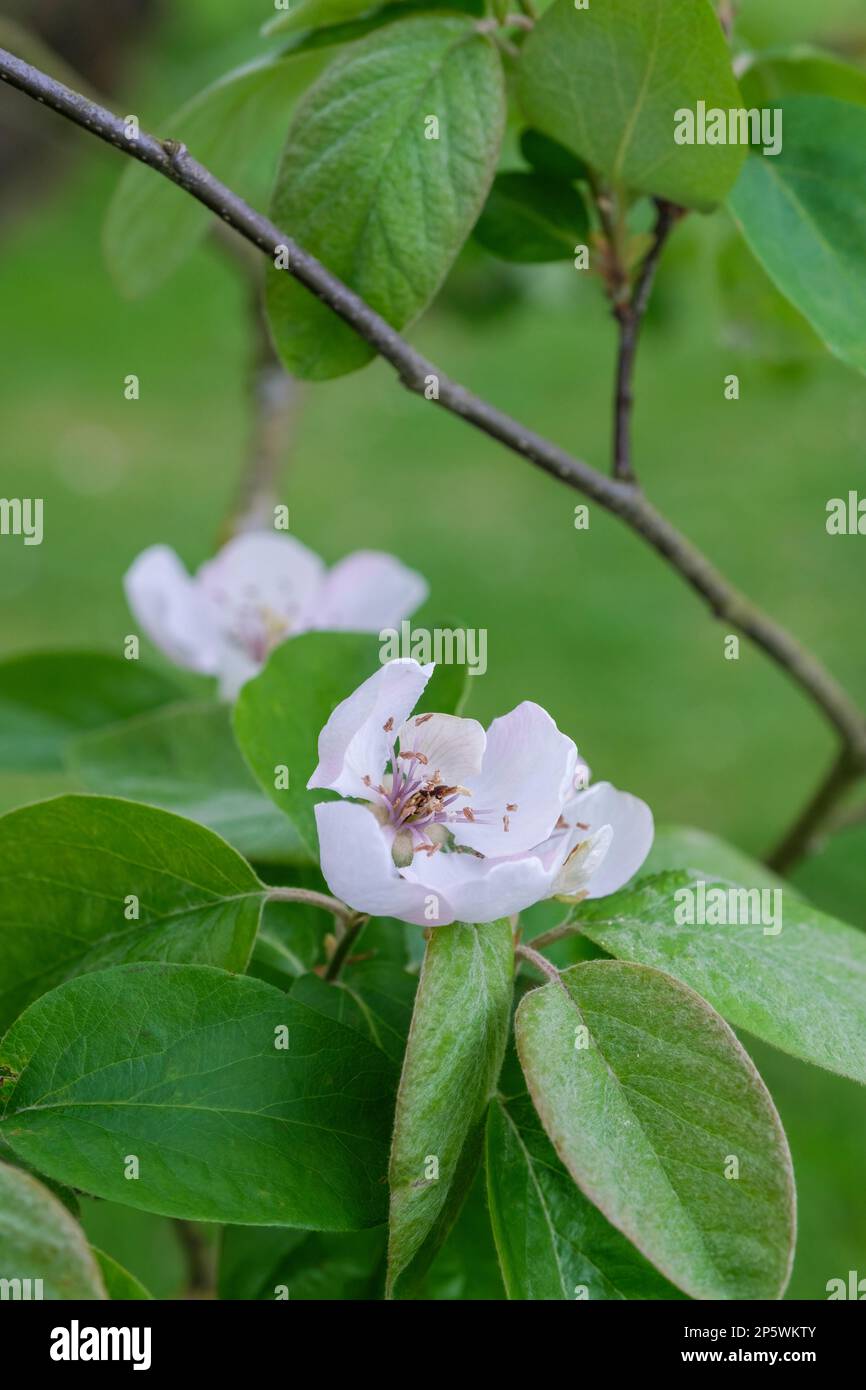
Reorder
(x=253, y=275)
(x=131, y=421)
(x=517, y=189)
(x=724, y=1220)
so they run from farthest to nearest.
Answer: (x=131, y=421) < (x=253, y=275) < (x=517, y=189) < (x=724, y=1220)

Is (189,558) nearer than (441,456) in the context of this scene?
Yes

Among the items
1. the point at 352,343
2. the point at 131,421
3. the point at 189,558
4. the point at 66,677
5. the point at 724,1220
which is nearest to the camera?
the point at 724,1220

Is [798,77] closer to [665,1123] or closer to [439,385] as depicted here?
[439,385]

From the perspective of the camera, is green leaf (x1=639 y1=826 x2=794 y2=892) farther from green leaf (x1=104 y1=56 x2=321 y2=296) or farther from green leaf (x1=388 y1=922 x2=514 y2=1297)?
green leaf (x1=104 y1=56 x2=321 y2=296)

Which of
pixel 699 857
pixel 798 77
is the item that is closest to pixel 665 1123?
pixel 699 857

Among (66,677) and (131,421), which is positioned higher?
(131,421)

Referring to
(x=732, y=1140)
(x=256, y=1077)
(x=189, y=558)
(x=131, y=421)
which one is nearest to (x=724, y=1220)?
(x=732, y=1140)

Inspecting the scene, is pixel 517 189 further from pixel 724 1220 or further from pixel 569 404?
pixel 569 404
